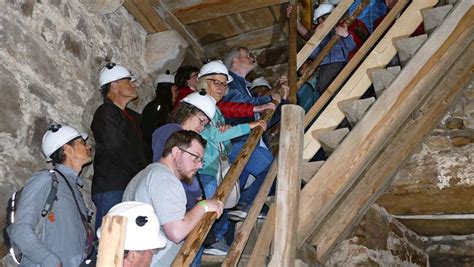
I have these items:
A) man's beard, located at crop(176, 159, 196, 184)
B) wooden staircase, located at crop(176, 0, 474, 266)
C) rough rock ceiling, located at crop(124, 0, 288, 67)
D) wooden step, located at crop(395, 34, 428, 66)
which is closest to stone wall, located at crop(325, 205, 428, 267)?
wooden staircase, located at crop(176, 0, 474, 266)

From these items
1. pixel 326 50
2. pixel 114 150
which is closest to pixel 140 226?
pixel 114 150

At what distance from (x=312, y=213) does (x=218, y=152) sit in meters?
0.68

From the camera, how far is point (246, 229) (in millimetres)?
3418

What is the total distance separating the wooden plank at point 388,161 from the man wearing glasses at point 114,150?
1599 millimetres

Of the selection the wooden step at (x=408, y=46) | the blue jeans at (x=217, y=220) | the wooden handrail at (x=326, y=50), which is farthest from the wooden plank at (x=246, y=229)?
the wooden step at (x=408, y=46)

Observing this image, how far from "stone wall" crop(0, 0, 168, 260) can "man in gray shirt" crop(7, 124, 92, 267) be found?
1.26ft

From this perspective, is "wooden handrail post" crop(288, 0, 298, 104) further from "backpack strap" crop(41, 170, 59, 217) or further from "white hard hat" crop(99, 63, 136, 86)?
"backpack strap" crop(41, 170, 59, 217)

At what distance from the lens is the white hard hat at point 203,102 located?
12.2 ft

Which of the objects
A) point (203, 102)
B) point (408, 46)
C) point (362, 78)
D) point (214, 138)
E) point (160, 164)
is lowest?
point (160, 164)

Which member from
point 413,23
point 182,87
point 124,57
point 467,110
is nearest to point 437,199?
point 467,110

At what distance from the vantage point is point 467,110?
5.25 meters

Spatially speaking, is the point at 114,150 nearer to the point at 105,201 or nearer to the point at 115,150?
the point at 115,150

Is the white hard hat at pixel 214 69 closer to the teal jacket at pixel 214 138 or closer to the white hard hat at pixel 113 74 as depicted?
the teal jacket at pixel 214 138

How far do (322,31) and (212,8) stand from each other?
1333mm
